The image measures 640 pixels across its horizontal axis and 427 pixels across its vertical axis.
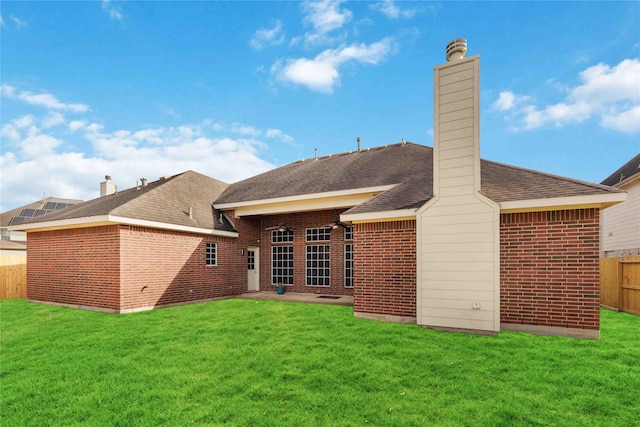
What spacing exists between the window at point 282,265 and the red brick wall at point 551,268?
9.28m

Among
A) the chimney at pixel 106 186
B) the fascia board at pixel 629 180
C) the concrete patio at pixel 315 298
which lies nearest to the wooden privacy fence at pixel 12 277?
the chimney at pixel 106 186

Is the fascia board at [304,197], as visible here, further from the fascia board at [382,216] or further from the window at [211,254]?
the fascia board at [382,216]

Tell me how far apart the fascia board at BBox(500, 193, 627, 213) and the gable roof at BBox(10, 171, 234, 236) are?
1042 cm

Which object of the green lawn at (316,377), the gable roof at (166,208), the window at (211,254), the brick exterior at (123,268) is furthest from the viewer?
the window at (211,254)

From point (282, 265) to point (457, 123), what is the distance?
10153 mm

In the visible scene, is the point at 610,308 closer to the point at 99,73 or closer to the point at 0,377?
the point at 0,377

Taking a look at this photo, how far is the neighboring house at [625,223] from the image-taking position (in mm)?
12562

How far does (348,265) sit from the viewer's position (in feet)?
42.2

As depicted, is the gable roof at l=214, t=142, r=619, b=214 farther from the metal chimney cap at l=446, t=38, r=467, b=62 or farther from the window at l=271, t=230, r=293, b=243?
the metal chimney cap at l=446, t=38, r=467, b=62

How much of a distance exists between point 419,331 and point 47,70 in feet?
46.3

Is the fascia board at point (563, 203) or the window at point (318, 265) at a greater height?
the fascia board at point (563, 203)

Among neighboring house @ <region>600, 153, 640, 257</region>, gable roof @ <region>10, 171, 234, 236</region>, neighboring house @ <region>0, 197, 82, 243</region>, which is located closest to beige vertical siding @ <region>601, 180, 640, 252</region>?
neighboring house @ <region>600, 153, 640, 257</region>

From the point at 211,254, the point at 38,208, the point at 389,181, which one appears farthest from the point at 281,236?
the point at 38,208

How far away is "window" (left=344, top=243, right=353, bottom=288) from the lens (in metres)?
12.8
